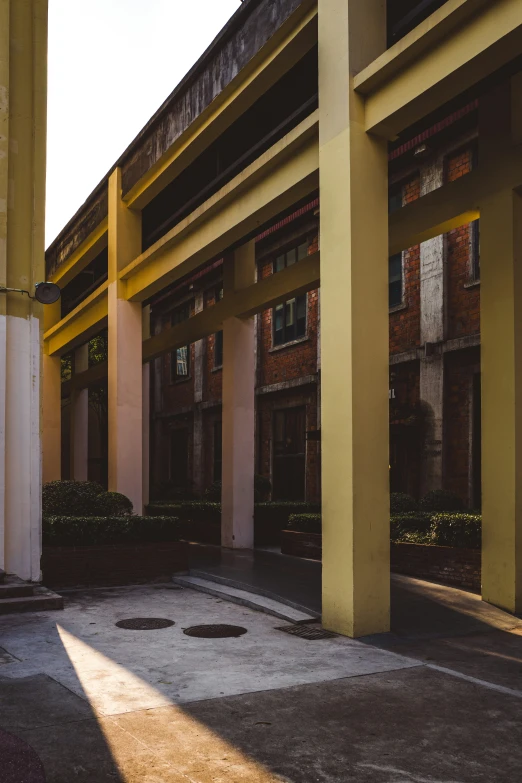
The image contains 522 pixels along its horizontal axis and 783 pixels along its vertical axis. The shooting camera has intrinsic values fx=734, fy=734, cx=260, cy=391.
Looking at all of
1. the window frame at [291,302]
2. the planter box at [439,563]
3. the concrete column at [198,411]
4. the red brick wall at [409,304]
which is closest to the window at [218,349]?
the concrete column at [198,411]

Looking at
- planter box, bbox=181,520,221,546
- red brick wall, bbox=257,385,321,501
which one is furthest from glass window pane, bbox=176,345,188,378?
planter box, bbox=181,520,221,546

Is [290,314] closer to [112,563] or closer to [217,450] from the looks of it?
[217,450]

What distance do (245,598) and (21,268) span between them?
5.42 m

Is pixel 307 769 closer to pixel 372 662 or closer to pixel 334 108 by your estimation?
pixel 372 662

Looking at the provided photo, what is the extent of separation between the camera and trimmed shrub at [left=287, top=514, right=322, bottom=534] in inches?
514

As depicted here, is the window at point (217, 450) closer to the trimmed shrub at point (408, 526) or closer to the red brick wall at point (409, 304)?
the red brick wall at point (409, 304)

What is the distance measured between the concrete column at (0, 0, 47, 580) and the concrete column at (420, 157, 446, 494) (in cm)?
713

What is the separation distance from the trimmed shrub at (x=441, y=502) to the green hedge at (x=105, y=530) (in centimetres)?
405

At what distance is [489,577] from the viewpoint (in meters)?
8.56

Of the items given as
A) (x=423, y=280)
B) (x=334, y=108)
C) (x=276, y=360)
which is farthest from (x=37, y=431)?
(x=276, y=360)

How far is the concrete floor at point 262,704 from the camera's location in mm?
4094

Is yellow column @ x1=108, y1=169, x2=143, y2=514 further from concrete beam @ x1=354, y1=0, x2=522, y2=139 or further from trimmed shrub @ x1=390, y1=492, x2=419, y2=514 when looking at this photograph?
concrete beam @ x1=354, y1=0, x2=522, y2=139

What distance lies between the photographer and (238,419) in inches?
572

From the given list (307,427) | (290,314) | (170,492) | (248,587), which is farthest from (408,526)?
(170,492)
